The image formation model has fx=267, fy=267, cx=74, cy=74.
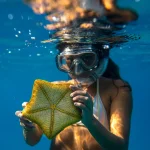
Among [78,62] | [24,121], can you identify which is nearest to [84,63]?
[78,62]

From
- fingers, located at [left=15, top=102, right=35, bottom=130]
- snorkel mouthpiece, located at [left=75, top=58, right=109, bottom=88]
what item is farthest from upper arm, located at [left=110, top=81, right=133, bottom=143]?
fingers, located at [left=15, top=102, right=35, bottom=130]

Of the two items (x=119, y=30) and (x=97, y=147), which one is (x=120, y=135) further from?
(x=119, y=30)

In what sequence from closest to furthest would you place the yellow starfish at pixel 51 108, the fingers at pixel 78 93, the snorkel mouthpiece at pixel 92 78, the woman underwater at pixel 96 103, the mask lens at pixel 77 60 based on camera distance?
the fingers at pixel 78 93
the yellow starfish at pixel 51 108
the woman underwater at pixel 96 103
the snorkel mouthpiece at pixel 92 78
the mask lens at pixel 77 60

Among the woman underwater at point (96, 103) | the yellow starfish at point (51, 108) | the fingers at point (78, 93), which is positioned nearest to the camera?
the fingers at point (78, 93)

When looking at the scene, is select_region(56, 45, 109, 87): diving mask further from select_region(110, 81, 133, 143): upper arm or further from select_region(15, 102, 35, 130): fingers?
select_region(15, 102, 35, 130): fingers

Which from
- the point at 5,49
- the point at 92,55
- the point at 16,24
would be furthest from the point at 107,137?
the point at 5,49

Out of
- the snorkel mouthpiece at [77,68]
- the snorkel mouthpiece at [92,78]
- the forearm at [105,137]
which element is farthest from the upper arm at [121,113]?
the snorkel mouthpiece at [77,68]

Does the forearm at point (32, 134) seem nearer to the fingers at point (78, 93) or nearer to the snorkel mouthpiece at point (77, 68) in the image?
the snorkel mouthpiece at point (77, 68)
